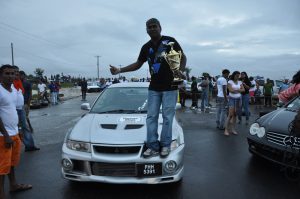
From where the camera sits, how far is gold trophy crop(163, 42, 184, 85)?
3.96 m

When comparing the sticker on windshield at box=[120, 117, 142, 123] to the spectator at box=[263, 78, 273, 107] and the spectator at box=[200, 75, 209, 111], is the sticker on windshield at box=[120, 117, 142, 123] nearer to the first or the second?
the spectator at box=[200, 75, 209, 111]

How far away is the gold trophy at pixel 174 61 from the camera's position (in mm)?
3961

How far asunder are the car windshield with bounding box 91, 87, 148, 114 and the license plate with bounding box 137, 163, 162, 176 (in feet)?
4.71

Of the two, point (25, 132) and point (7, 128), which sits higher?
point (7, 128)

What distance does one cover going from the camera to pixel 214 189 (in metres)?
4.33

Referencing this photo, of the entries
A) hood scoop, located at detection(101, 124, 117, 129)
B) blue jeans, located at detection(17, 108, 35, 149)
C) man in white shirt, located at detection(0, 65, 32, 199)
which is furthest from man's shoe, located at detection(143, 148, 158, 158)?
blue jeans, located at detection(17, 108, 35, 149)

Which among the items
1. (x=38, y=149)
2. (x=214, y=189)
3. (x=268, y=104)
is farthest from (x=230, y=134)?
(x=268, y=104)

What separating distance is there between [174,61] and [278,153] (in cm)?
235

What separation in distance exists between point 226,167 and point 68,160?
2.83 meters

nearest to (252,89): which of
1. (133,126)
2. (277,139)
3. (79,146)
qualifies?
(277,139)

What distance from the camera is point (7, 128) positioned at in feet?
12.8

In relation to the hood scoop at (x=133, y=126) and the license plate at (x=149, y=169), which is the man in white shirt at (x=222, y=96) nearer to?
the hood scoop at (x=133, y=126)

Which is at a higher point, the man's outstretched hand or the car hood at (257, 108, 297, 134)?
the man's outstretched hand

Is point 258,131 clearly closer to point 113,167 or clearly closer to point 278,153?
point 278,153
